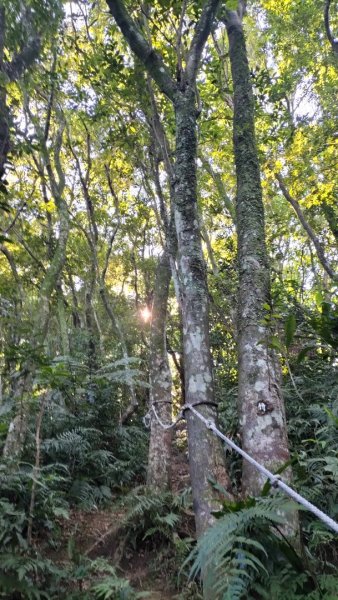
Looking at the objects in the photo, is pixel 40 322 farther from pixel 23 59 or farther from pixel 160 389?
pixel 23 59

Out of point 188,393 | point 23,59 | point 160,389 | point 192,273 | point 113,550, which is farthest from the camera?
point 160,389

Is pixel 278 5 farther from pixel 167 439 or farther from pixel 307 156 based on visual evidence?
pixel 167 439

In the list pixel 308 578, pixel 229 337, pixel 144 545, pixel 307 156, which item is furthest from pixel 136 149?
pixel 308 578

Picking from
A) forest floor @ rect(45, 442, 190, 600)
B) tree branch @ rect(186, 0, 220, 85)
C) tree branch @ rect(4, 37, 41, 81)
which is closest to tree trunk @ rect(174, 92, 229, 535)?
tree branch @ rect(186, 0, 220, 85)

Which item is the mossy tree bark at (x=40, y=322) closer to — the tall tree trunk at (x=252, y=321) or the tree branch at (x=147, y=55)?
the tree branch at (x=147, y=55)

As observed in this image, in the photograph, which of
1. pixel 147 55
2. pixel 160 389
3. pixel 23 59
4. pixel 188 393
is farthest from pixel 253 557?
pixel 23 59

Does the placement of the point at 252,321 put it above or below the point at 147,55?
below

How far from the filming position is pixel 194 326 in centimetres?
372

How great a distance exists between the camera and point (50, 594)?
3256 mm

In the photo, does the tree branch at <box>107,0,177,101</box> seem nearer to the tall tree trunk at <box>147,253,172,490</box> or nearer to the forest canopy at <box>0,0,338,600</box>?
the forest canopy at <box>0,0,338,600</box>

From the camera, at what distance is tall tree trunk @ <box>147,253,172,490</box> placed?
5.29 metres

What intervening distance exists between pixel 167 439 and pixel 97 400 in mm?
2472

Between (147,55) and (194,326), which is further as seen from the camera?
(147,55)

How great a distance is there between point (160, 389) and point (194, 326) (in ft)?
7.44
